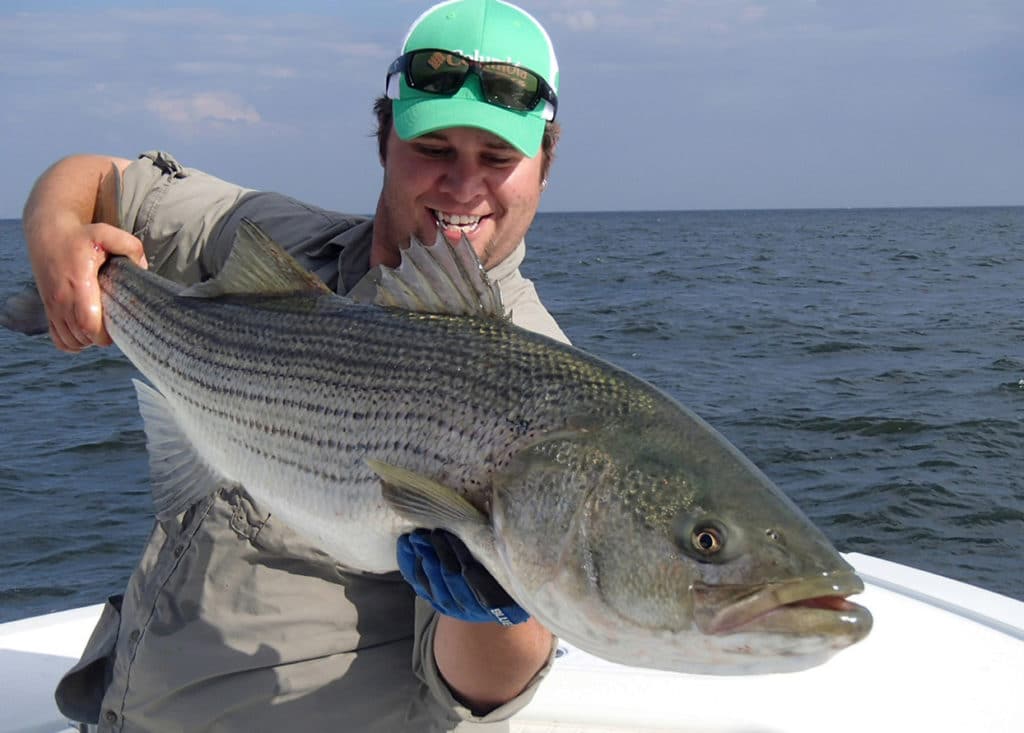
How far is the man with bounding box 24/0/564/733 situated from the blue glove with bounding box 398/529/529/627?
352 millimetres

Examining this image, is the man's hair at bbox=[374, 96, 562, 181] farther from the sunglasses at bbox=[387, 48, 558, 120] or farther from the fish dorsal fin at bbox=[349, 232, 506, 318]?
the fish dorsal fin at bbox=[349, 232, 506, 318]

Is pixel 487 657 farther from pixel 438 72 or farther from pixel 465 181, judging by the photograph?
pixel 438 72

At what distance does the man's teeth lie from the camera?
3305 millimetres

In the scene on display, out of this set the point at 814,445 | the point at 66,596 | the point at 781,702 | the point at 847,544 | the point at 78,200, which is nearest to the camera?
the point at 78,200

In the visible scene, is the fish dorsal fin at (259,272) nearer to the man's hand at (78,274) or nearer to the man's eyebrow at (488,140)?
the man's hand at (78,274)

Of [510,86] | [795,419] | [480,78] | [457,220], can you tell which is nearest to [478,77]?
[480,78]

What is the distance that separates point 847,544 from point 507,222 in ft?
22.1

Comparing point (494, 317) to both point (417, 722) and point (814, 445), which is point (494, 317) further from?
point (814, 445)

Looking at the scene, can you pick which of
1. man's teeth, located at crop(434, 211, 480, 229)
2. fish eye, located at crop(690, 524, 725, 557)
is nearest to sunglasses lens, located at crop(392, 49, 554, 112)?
man's teeth, located at crop(434, 211, 480, 229)

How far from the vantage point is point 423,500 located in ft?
7.28

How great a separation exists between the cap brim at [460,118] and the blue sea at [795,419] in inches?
235

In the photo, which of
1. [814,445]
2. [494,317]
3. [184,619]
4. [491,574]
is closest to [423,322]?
[494,317]

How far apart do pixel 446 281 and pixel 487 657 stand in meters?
1.03

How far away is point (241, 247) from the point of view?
304 centimetres
